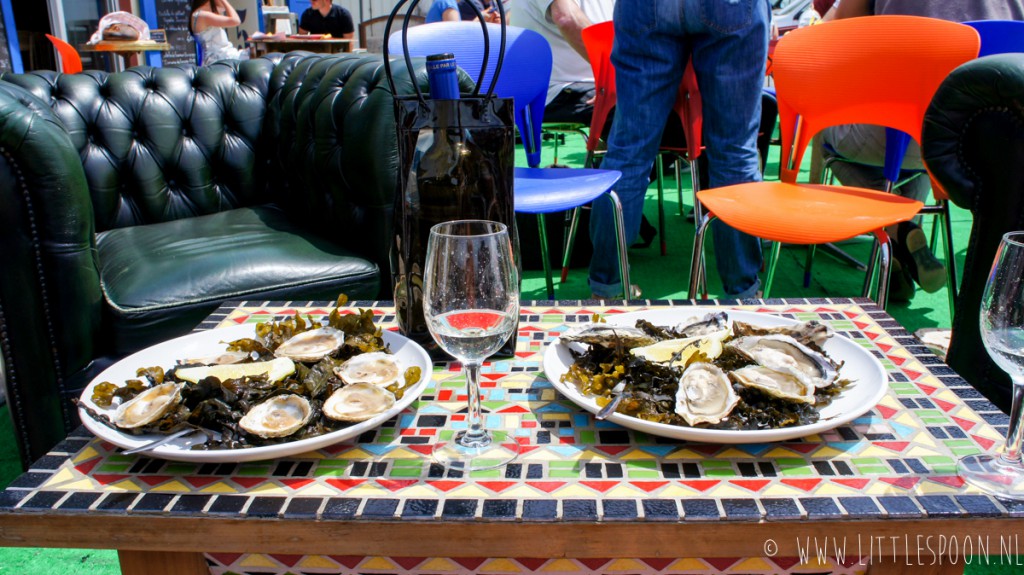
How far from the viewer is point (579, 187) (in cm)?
224

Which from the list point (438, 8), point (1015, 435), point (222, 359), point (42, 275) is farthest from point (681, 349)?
point (438, 8)

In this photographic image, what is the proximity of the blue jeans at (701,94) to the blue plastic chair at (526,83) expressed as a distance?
4.6 inches

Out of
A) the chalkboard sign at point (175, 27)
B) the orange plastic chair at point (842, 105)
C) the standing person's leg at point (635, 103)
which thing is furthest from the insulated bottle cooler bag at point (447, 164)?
the chalkboard sign at point (175, 27)

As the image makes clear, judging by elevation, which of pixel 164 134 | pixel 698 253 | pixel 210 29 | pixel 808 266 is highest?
pixel 210 29

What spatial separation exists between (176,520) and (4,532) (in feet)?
0.57

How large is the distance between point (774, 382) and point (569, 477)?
259 mm

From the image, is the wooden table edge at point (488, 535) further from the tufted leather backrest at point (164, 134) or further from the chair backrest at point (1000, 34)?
the chair backrest at point (1000, 34)

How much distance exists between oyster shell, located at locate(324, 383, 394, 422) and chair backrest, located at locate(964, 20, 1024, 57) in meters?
2.18

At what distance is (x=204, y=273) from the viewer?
178 centimetres

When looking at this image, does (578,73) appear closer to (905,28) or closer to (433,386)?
(905,28)

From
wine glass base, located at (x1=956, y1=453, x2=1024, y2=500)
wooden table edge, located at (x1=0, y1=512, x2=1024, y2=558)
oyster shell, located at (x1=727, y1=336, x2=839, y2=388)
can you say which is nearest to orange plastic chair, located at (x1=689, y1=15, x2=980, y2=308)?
oyster shell, located at (x1=727, y1=336, x2=839, y2=388)

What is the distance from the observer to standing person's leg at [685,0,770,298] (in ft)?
7.20

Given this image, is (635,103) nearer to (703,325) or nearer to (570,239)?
(570,239)

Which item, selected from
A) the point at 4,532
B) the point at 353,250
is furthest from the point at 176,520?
the point at 353,250
